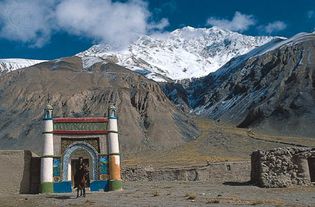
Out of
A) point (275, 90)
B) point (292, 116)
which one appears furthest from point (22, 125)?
point (275, 90)

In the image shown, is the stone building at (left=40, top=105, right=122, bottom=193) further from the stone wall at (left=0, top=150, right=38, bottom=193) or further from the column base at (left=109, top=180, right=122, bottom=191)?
the stone wall at (left=0, top=150, right=38, bottom=193)

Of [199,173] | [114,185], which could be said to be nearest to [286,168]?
[114,185]

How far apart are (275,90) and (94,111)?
5547cm

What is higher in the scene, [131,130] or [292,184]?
[131,130]

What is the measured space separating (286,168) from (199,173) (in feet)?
48.5

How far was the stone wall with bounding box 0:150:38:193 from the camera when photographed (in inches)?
1029

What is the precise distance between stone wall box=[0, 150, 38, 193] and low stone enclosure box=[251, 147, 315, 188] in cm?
1238

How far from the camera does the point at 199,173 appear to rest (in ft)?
133

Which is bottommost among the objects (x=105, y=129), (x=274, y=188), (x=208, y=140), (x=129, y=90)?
(x=274, y=188)

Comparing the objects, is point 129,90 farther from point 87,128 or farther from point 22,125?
point 87,128

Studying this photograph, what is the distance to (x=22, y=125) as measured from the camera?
99.7 metres

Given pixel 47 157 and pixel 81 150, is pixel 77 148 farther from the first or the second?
pixel 47 157

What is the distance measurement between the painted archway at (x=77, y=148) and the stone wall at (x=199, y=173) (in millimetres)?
10748

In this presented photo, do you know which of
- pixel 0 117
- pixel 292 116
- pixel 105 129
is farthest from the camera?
pixel 292 116
